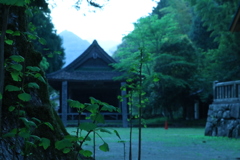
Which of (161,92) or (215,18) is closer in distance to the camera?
(215,18)

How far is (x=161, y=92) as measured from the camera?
27.9 meters

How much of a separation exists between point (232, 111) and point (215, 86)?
5.67 ft

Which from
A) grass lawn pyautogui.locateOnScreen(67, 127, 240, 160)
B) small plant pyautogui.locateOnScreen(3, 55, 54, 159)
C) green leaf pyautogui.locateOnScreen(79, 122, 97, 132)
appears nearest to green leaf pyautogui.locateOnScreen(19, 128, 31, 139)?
small plant pyautogui.locateOnScreen(3, 55, 54, 159)

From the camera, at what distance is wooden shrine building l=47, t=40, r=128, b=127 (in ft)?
82.1

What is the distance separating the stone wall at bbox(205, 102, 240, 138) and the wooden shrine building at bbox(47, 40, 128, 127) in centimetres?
1069

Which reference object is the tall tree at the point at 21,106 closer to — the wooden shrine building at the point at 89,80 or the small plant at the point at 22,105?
the small plant at the point at 22,105

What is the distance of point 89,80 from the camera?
2494cm

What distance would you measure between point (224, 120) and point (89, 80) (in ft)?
42.3

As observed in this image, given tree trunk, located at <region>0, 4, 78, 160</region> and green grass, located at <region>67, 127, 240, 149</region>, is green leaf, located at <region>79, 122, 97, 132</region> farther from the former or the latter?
green grass, located at <region>67, 127, 240, 149</region>

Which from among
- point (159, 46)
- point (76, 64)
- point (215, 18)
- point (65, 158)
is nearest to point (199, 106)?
point (159, 46)

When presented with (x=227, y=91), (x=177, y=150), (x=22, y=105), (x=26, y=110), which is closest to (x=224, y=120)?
(x=227, y=91)

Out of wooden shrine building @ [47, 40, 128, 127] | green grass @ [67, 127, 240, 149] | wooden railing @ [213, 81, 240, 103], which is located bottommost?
green grass @ [67, 127, 240, 149]

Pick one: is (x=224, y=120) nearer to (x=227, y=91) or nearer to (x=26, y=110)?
(x=227, y=91)

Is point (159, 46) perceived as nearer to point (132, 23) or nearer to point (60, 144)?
point (132, 23)
